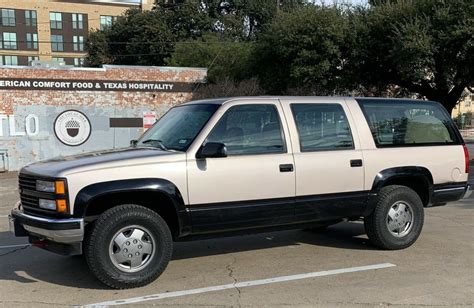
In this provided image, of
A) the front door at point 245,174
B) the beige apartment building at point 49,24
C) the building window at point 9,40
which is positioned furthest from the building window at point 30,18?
the front door at point 245,174

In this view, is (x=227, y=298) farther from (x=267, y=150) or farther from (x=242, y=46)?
(x=242, y=46)

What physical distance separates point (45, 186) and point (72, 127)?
19.5 metres

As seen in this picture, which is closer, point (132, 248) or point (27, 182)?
point (132, 248)

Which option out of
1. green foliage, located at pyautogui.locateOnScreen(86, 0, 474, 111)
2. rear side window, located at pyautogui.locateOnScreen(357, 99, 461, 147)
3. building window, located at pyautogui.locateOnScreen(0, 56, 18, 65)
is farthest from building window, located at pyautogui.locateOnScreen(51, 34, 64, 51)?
rear side window, located at pyautogui.locateOnScreen(357, 99, 461, 147)

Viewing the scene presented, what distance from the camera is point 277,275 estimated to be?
5613 mm

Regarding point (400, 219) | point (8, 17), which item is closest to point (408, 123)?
point (400, 219)

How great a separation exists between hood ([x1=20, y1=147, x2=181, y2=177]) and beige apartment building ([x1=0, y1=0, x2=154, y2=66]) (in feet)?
234

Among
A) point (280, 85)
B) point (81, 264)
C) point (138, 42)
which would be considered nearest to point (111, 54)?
point (138, 42)

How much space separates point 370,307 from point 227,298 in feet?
4.35

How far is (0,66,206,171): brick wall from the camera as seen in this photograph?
22.8 meters

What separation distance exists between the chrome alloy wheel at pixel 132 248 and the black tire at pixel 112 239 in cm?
2

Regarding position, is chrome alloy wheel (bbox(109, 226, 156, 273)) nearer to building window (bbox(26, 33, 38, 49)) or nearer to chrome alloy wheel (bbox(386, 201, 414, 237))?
chrome alloy wheel (bbox(386, 201, 414, 237))

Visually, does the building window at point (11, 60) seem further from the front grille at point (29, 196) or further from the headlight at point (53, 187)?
the headlight at point (53, 187)

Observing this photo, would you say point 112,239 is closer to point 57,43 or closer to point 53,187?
point 53,187
